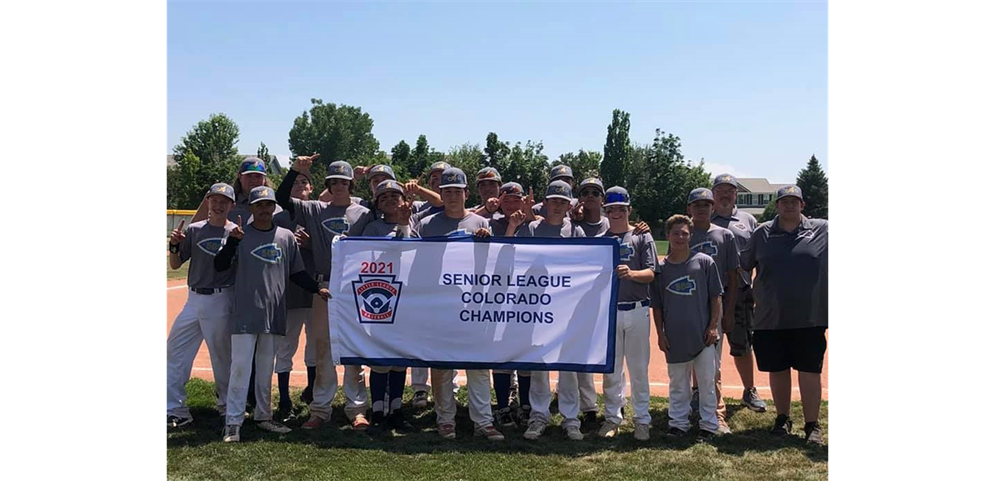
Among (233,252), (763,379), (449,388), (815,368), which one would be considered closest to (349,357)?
(449,388)

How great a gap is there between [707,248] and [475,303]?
6.96ft

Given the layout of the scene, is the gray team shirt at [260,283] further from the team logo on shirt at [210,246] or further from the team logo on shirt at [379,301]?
the team logo on shirt at [379,301]

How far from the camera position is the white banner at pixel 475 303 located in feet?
19.5

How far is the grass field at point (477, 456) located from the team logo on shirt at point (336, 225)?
1.74 metres

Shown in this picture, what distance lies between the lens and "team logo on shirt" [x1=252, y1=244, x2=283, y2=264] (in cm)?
595

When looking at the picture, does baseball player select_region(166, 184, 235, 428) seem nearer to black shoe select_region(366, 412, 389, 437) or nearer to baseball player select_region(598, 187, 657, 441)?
black shoe select_region(366, 412, 389, 437)

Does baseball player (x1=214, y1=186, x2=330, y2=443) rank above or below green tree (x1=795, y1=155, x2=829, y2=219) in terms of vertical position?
below

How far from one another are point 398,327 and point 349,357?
1.63 feet

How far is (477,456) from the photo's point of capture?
18.2 ft

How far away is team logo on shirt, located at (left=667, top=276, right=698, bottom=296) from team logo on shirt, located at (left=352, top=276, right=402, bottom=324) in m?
2.31

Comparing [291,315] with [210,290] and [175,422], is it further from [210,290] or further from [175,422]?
[175,422]

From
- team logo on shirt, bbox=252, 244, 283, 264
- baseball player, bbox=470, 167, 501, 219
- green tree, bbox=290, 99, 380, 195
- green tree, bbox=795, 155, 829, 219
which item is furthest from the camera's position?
green tree, bbox=290, 99, 380, 195

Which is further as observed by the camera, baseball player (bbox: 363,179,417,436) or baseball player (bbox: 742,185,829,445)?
baseball player (bbox: 363,179,417,436)

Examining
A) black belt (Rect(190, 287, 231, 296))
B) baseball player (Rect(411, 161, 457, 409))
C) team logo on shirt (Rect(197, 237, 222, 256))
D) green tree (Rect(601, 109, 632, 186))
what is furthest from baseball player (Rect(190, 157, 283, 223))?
green tree (Rect(601, 109, 632, 186))
